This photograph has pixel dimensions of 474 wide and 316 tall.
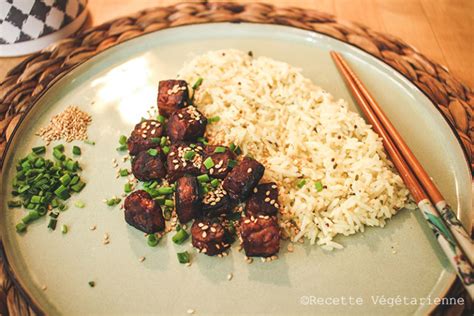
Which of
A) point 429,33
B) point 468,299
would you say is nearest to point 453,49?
point 429,33

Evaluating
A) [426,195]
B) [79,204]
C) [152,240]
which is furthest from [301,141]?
[79,204]

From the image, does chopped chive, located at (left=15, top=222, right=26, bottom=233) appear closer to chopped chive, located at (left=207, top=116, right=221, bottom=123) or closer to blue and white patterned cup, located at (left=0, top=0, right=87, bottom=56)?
chopped chive, located at (left=207, top=116, right=221, bottom=123)

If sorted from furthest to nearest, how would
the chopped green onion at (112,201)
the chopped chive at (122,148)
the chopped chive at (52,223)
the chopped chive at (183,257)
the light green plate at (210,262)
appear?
the chopped chive at (122,148) → the chopped green onion at (112,201) → the chopped chive at (52,223) → the chopped chive at (183,257) → the light green plate at (210,262)

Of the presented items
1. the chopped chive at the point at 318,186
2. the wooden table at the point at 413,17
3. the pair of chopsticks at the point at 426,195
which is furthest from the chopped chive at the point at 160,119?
the wooden table at the point at 413,17

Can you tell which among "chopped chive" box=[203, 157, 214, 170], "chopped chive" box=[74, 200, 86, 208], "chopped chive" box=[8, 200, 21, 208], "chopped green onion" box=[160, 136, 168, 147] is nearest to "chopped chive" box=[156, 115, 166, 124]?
"chopped green onion" box=[160, 136, 168, 147]

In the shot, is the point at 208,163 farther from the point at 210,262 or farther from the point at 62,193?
the point at 62,193

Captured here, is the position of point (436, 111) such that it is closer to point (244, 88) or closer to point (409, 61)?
point (409, 61)

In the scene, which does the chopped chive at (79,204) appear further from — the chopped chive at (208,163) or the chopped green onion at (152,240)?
the chopped chive at (208,163)
